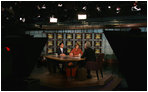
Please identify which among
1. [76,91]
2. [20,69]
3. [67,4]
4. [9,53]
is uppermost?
[67,4]

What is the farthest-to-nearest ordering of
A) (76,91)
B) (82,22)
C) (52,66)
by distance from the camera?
(82,22) < (52,66) < (76,91)

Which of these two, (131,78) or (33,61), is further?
(33,61)

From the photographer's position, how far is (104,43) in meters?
11.4

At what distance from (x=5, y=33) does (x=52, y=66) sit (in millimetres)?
2890

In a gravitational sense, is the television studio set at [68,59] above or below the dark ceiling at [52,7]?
below

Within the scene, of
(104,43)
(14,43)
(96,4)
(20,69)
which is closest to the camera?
(14,43)

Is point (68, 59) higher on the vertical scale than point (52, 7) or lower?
lower

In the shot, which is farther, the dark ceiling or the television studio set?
the dark ceiling

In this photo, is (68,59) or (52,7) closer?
(68,59)

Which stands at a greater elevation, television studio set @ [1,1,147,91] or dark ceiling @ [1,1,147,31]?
dark ceiling @ [1,1,147,31]

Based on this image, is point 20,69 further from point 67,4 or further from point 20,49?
point 67,4

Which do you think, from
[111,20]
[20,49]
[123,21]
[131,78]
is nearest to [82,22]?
[111,20]

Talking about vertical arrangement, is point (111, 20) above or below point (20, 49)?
above

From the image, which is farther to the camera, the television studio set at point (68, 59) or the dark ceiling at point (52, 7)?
the dark ceiling at point (52, 7)
